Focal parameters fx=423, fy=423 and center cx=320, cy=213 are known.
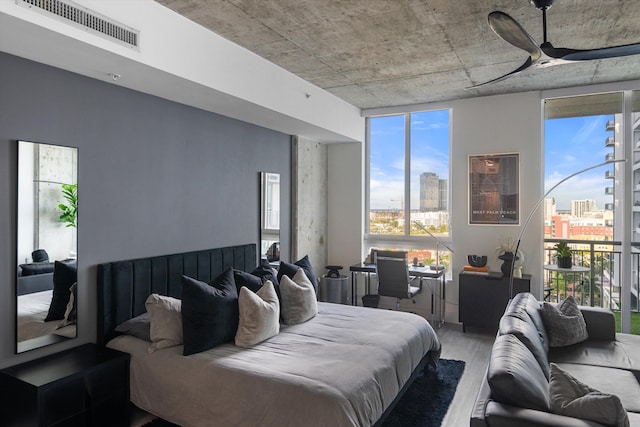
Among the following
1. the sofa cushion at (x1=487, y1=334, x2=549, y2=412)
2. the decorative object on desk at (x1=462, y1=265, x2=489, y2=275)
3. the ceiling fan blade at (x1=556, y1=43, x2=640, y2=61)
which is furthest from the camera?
the decorative object on desk at (x1=462, y1=265, x2=489, y2=275)

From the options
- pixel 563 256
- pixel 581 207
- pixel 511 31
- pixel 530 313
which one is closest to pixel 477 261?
pixel 563 256

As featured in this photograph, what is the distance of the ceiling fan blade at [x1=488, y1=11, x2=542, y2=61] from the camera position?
2209 mm

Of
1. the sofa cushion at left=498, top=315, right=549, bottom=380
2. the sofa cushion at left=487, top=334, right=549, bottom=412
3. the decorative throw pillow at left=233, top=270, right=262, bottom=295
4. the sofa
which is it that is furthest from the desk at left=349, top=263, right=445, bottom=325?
the sofa cushion at left=487, top=334, right=549, bottom=412

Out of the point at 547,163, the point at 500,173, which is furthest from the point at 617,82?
the point at 500,173

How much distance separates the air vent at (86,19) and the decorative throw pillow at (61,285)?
59.9 inches

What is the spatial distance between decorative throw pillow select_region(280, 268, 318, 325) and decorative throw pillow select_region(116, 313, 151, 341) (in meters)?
1.10

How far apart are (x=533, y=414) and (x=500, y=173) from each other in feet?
12.7

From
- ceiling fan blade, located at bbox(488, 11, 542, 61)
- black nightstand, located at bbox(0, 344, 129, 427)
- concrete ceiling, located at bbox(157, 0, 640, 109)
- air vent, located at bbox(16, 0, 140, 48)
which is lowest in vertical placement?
black nightstand, located at bbox(0, 344, 129, 427)

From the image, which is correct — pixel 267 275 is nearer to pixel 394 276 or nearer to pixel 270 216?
pixel 270 216

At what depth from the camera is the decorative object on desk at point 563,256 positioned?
4.73 m

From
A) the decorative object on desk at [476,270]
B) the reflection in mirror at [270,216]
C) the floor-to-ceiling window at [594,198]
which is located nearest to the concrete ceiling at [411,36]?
the floor-to-ceiling window at [594,198]

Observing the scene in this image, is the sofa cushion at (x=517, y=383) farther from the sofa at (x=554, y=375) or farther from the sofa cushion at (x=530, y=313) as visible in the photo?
the sofa cushion at (x=530, y=313)

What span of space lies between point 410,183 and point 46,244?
4437 mm

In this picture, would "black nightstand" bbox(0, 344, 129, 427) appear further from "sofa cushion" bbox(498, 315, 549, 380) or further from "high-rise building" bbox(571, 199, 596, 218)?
"high-rise building" bbox(571, 199, 596, 218)
